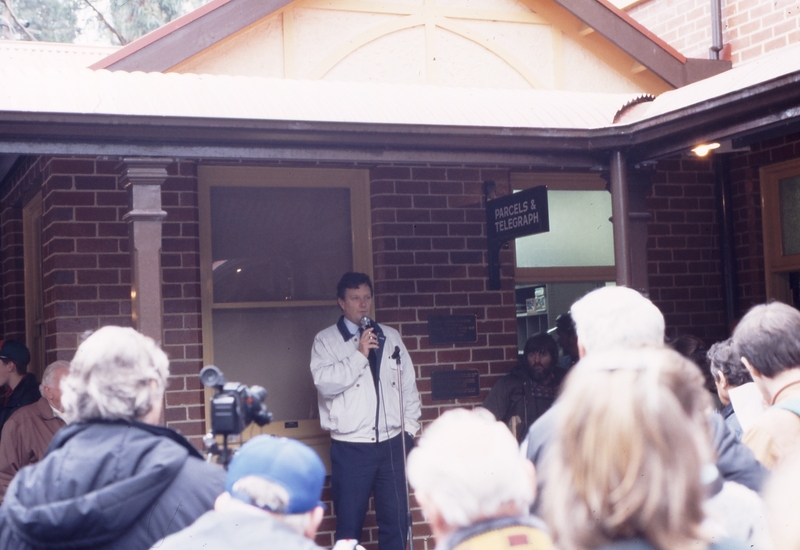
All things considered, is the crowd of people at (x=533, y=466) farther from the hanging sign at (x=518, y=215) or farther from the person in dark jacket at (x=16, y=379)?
the person in dark jacket at (x=16, y=379)

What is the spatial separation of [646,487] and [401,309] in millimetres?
5127

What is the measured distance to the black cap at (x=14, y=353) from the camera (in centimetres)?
613

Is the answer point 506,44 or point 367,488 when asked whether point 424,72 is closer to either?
point 506,44

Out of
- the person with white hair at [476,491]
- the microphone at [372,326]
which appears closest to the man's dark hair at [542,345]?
the microphone at [372,326]

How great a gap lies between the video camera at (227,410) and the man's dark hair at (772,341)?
1.62 meters

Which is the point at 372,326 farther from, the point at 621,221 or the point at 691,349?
the point at 691,349

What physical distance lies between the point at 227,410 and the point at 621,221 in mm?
3267

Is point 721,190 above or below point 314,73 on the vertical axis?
below

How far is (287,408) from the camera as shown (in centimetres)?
668

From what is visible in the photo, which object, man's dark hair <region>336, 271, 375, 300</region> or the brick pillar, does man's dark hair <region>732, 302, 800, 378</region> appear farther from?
man's dark hair <region>336, 271, 375, 300</region>

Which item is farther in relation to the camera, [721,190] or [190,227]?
[721,190]

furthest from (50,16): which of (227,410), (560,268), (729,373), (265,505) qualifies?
(265,505)

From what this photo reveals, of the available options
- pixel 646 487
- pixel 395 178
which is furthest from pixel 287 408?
pixel 646 487

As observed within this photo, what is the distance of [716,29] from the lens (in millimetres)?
8422
